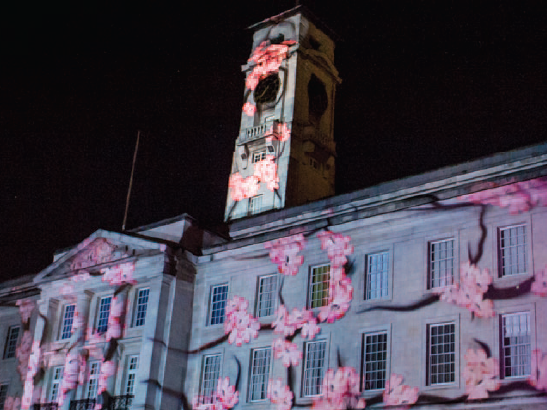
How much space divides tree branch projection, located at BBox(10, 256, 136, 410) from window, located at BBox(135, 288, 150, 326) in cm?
65

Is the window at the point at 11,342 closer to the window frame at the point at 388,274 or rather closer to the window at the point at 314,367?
the window at the point at 314,367

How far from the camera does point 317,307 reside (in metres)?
32.4

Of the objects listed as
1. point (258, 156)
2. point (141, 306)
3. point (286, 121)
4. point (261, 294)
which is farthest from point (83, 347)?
point (286, 121)

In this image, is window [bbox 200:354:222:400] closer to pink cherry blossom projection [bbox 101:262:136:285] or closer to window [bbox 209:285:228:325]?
window [bbox 209:285:228:325]

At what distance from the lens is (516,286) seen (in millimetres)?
27141

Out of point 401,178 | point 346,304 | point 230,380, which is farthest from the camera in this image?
point 401,178

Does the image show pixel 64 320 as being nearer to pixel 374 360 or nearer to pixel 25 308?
pixel 25 308

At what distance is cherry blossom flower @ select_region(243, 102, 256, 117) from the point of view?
5638cm

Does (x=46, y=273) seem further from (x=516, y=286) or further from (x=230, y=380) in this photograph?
(x=516, y=286)

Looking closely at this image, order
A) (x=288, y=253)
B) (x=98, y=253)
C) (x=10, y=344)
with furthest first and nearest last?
(x=10, y=344) → (x=98, y=253) → (x=288, y=253)

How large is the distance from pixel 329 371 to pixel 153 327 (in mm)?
9051

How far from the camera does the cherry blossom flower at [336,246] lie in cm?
3231

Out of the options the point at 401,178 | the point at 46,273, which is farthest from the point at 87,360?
the point at 401,178

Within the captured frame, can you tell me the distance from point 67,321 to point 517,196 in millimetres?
23663
